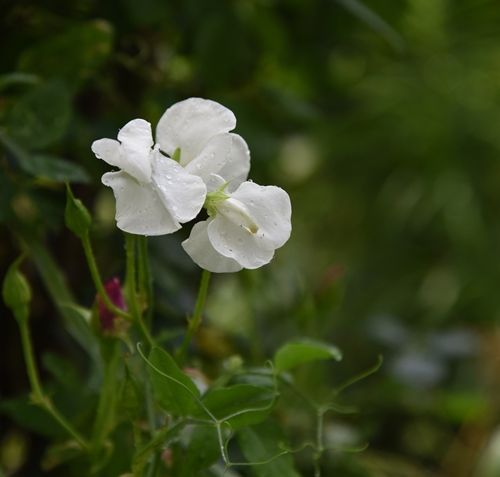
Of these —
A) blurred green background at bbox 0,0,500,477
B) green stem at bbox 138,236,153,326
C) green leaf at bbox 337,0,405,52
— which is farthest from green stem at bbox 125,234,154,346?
green leaf at bbox 337,0,405,52

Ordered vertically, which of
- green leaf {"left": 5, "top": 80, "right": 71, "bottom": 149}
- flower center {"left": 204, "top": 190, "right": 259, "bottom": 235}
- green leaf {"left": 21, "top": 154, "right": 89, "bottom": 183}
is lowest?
green leaf {"left": 21, "top": 154, "right": 89, "bottom": 183}

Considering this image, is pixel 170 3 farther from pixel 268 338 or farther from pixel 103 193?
pixel 268 338

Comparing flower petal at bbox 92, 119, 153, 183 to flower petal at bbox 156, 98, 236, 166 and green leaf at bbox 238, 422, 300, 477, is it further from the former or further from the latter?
green leaf at bbox 238, 422, 300, 477

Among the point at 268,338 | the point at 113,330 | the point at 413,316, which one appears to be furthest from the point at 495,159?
the point at 113,330

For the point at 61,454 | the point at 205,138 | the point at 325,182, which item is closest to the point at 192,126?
the point at 205,138

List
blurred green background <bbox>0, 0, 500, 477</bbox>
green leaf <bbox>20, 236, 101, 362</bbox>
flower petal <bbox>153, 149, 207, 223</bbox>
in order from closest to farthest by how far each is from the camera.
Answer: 1. flower petal <bbox>153, 149, 207, 223</bbox>
2. green leaf <bbox>20, 236, 101, 362</bbox>
3. blurred green background <bbox>0, 0, 500, 477</bbox>
